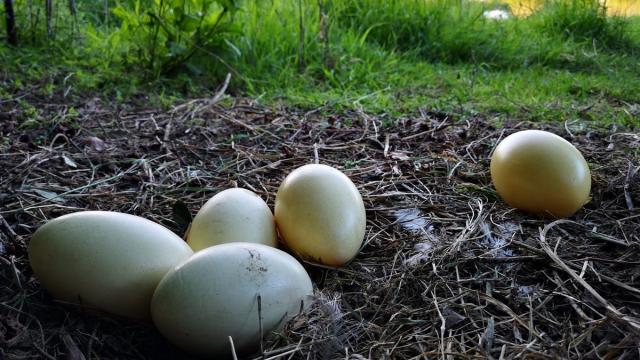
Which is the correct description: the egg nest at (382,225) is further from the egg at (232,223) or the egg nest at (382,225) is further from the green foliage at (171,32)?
the green foliage at (171,32)

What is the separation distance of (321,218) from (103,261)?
460mm

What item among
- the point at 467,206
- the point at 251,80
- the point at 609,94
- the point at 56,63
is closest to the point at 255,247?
the point at 467,206

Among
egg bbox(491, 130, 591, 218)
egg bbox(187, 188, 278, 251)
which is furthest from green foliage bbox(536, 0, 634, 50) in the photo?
egg bbox(187, 188, 278, 251)

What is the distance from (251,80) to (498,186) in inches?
73.9

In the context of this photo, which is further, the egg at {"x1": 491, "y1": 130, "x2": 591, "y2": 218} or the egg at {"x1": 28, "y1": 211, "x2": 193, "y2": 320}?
the egg at {"x1": 491, "y1": 130, "x2": 591, "y2": 218}

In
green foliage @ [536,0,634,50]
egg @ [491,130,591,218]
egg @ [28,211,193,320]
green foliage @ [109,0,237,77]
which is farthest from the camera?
green foliage @ [536,0,634,50]

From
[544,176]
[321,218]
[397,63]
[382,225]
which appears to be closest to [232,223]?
[321,218]

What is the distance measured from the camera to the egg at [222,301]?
3.61 feet

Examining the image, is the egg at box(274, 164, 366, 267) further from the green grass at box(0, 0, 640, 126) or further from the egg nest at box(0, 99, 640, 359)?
the green grass at box(0, 0, 640, 126)

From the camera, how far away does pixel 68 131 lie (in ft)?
7.50

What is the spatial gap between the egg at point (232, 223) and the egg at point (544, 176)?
0.64 metres

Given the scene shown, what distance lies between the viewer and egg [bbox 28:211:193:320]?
3.95 ft

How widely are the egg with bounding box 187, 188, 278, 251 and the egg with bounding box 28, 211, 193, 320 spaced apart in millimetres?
111

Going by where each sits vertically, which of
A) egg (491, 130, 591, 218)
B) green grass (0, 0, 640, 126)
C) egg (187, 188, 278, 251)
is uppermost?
egg (491, 130, 591, 218)
